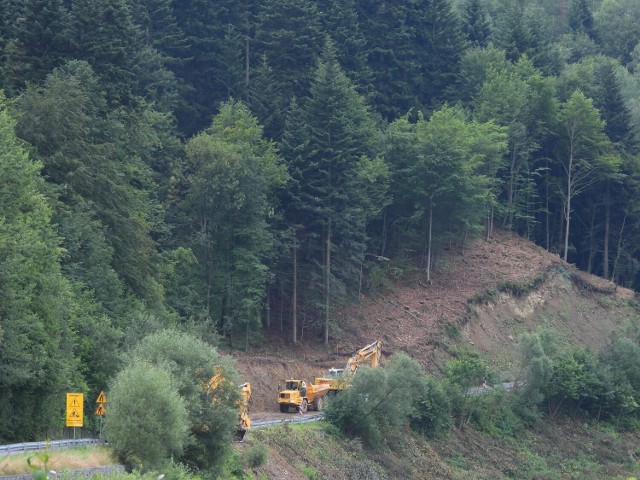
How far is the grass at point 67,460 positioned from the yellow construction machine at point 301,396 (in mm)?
22814

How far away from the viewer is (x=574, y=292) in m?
81.4

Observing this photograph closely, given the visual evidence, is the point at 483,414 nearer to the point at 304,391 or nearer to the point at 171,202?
the point at 304,391

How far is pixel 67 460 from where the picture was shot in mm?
32375

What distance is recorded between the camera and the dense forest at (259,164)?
46.4m

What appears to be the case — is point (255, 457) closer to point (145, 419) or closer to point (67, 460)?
point (145, 419)

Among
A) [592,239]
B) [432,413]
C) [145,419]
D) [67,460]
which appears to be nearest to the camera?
[67,460]

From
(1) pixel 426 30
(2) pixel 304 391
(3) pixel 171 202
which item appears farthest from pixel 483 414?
(1) pixel 426 30

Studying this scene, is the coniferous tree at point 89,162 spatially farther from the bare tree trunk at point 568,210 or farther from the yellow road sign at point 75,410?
the bare tree trunk at point 568,210

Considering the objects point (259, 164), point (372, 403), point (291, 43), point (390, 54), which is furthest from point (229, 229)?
point (390, 54)

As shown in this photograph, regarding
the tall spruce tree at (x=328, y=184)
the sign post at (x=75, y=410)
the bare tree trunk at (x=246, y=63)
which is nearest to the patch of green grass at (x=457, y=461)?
the tall spruce tree at (x=328, y=184)

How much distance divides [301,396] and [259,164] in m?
15.8

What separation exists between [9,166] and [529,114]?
54052mm

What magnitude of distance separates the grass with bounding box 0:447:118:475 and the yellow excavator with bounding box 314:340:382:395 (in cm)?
2250

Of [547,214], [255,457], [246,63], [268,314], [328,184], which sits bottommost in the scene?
[255,457]
